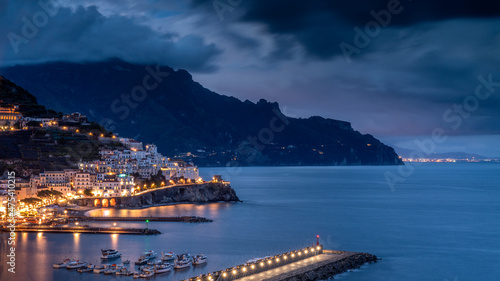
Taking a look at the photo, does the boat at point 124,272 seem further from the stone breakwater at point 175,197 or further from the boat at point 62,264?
the stone breakwater at point 175,197

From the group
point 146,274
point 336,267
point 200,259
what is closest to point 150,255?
point 200,259

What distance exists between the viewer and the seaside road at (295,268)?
112 ft

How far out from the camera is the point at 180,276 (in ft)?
126

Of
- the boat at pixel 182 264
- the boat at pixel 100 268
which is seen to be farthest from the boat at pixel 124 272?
the boat at pixel 182 264

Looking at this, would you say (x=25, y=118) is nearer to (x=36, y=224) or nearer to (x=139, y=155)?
(x=139, y=155)

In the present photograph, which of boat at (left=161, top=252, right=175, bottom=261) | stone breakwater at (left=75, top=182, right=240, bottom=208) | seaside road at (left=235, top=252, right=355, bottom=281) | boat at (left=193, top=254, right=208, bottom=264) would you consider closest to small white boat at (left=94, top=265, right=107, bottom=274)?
boat at (left=161, top=252, right=175, bottom=261)

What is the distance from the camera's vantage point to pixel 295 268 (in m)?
37.0

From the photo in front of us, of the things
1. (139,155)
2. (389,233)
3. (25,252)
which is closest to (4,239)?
(25,252)

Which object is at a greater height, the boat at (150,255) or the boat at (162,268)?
the boat at (150,255)

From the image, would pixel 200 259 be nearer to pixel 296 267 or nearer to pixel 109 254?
pixel 109 254

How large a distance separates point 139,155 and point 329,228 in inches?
2331

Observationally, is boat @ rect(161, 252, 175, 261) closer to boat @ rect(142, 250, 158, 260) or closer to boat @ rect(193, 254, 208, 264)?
boat @ rect(142, 250, 158, 260)

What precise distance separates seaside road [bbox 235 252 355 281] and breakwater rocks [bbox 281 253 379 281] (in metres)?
0.34

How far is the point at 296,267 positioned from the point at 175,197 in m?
59.3
